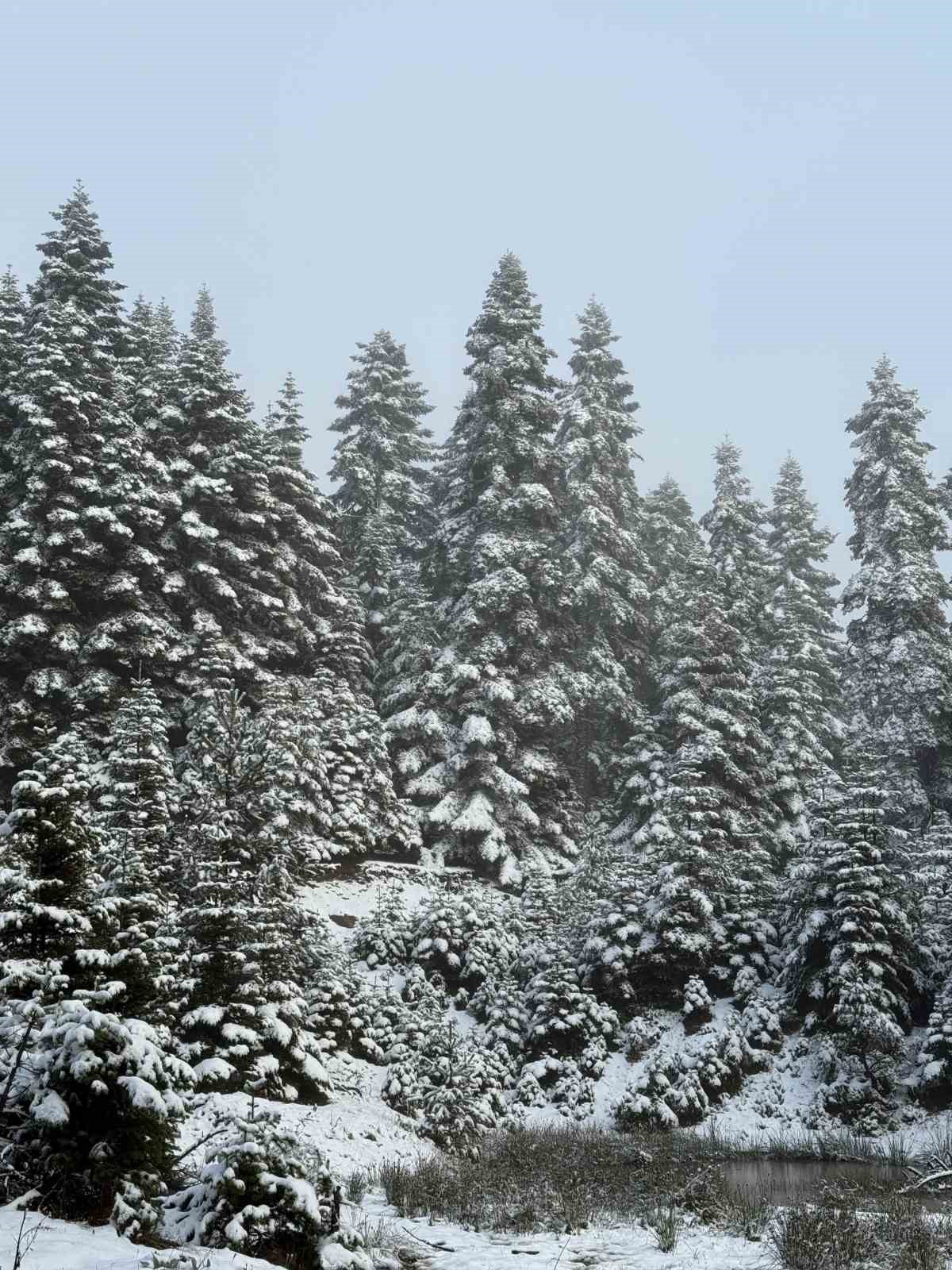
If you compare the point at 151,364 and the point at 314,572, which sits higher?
the point at 151,364

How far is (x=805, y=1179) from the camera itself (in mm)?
13211

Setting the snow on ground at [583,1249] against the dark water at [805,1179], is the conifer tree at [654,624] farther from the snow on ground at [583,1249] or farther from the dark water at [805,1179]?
the snow on ground at [583,1249]

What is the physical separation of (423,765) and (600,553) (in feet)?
38.8

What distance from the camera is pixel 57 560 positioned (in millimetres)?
25203

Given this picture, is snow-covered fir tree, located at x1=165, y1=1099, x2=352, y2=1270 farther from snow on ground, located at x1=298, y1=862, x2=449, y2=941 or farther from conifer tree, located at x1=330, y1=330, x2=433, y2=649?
conifer tree, located at x1=330, y1=330, x2=433, y2=649

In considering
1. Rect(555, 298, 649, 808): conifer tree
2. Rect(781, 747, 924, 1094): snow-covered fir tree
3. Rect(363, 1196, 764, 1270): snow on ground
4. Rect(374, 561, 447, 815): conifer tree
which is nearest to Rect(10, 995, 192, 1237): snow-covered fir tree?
Rect(363, 1196, 764, 1270): snow on ground

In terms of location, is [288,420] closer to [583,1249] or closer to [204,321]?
[204,321]

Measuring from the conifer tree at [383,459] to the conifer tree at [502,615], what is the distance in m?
3.39

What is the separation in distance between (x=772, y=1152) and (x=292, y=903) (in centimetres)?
952

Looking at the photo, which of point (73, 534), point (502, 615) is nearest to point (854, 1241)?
point (73, 534)

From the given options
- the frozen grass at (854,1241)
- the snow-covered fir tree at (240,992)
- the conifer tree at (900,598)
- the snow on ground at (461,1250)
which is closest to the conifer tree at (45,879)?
the snow on ground at (461,1250)

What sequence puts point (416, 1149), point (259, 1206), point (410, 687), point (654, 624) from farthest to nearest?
point (654, 624), point (410, 687), point (416, 1149), point (259, 1206)

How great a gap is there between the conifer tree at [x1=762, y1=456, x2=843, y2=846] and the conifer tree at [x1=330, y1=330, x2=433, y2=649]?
580 inches

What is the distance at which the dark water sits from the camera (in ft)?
35.8
